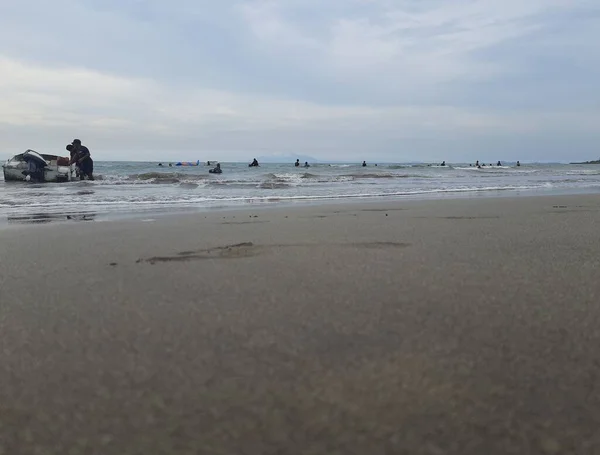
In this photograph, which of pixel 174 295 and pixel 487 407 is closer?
pixel 487 407

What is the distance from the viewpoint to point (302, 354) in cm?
195

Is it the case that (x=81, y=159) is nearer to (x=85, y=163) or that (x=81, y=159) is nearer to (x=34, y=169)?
(x=85, y=163)

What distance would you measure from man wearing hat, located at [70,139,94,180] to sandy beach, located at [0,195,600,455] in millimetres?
19038

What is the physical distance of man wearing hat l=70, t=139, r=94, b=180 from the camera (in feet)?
69.9

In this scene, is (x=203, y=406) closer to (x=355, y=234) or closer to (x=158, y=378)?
(x=158, y=378)

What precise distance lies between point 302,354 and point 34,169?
833 inches

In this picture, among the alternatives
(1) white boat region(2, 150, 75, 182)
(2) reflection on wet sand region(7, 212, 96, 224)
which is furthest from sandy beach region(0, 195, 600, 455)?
(1) white boat region(2, 150, 75, 182)

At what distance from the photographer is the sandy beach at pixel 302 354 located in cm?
139

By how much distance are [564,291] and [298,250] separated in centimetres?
221

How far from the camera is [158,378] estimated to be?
1745 millimetres

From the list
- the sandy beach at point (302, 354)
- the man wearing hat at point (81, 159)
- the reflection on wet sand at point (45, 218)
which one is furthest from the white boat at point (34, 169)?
the sandy beach at point (302, 354)

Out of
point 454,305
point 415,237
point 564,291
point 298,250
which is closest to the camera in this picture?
point 454,305

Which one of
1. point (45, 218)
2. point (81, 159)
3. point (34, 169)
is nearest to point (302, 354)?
point (45, 218)

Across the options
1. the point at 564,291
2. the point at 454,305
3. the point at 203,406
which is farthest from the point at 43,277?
the point at 564,291
